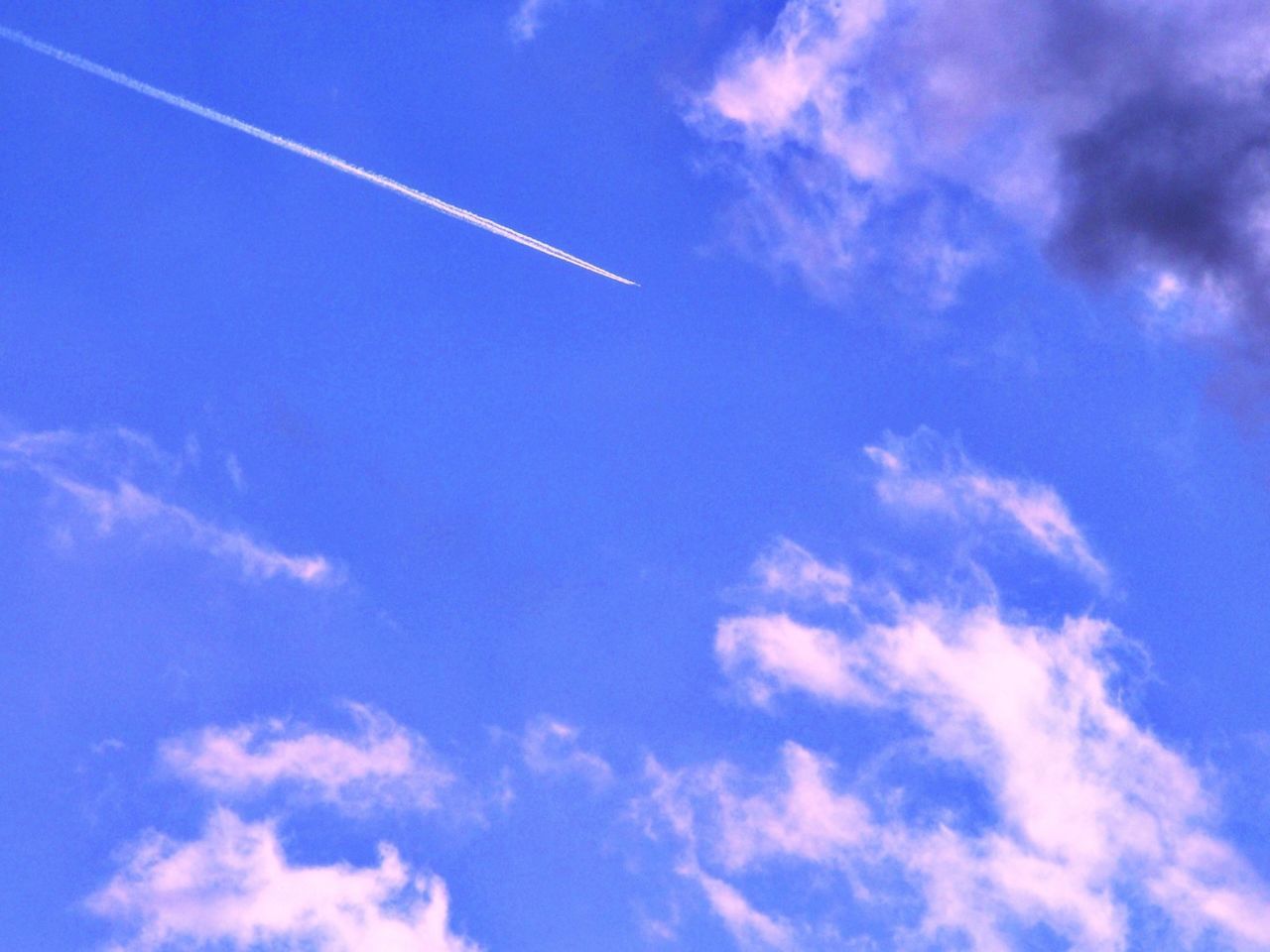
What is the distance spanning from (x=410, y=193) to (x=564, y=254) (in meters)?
20.0

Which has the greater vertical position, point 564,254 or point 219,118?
point 564,254

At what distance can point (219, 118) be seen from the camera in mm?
155125

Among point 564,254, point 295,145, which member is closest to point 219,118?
point 295,145

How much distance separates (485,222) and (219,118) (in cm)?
3344

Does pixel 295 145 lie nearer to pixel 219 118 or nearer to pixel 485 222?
pixel 219 118

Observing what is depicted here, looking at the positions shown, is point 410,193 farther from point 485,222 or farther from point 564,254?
point 564,254

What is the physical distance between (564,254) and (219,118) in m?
43.8

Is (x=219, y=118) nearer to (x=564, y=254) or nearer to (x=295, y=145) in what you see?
(x=295, y=145)

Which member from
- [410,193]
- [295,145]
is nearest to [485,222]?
[410,193]

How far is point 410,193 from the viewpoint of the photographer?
15800cm

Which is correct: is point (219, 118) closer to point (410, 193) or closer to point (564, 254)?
point (410, 193)

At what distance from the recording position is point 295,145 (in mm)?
155875

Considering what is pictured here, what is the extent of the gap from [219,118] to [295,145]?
9.43 m

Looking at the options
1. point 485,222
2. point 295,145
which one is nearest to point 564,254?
point 485,222
